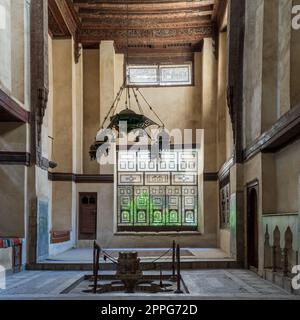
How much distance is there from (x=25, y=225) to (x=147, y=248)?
5283 millimetres

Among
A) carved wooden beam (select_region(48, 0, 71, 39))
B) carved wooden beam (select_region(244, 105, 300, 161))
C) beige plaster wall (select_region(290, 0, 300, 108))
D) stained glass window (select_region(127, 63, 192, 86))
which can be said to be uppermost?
carved wooden beam (select_region(48, 0, 71, 39))

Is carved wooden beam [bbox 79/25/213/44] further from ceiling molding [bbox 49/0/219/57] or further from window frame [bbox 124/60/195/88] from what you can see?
window frame [bbox 124/60/195/88]

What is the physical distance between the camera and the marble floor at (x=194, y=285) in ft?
25.1

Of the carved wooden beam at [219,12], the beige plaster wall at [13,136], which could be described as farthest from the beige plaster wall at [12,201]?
the carved wooden beam at [219,12]

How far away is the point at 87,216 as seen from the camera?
16.1m

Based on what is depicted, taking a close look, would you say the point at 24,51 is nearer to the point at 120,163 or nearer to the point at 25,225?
the point at 25,225

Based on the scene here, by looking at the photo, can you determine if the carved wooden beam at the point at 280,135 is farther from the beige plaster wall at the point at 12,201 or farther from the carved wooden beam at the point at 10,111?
the beige plaster wall at the point at 12,201

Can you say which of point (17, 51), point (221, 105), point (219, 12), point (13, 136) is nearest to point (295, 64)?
point (17, 51)

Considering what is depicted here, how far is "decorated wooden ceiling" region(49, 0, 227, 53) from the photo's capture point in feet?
49.9

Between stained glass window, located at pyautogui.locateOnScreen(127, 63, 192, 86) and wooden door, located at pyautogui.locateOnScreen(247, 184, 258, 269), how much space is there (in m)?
6.56

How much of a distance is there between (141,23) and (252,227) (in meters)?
7.98

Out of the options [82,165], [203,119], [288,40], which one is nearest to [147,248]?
[82,165]

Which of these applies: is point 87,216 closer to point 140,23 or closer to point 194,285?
point 140,23

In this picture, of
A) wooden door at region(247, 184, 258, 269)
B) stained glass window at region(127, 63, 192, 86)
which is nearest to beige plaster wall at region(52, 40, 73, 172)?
stained glass window at region(127, 63, 192, 86)
